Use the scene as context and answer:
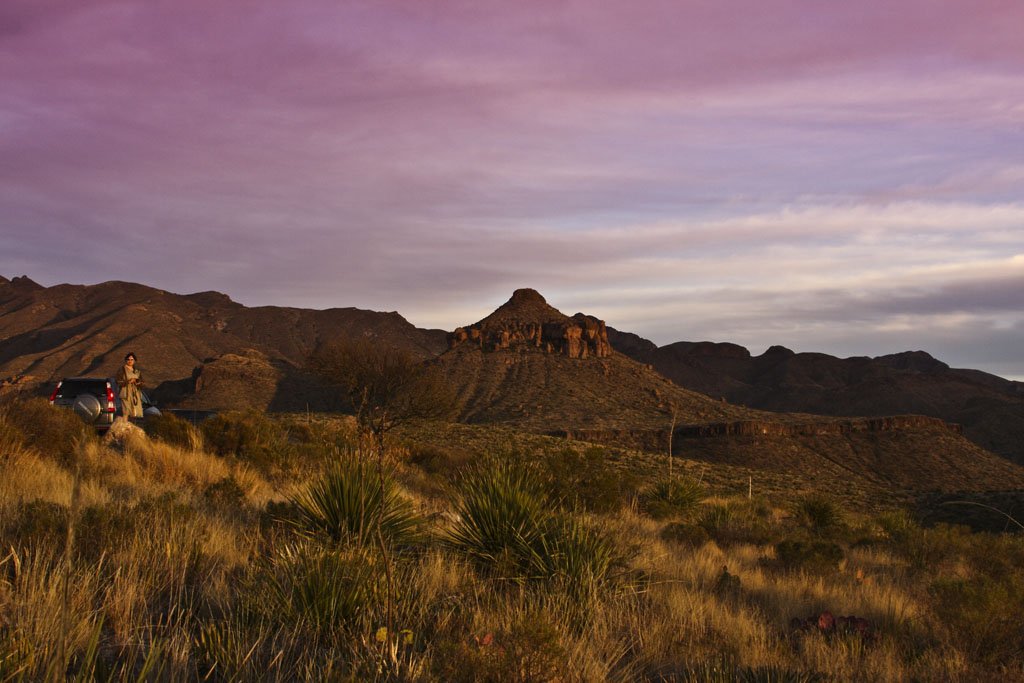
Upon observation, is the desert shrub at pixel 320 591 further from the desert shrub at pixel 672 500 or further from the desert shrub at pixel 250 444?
the desert shrub at pixel 672 500

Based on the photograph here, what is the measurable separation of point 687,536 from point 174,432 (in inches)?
429

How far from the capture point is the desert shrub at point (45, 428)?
10.8 meters

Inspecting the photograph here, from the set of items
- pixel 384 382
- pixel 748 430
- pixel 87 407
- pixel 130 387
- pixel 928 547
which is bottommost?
pixel 748 430

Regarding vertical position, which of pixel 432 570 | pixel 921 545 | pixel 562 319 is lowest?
pixel 921 545

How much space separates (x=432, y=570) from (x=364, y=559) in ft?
2.35

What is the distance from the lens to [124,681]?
3436 millimetres

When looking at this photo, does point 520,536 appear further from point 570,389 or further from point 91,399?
point 570,389

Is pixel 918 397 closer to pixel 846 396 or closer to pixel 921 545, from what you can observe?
pixel 846 396

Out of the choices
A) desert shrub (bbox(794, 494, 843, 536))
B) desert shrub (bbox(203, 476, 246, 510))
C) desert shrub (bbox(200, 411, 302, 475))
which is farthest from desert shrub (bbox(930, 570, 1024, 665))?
desert shrub (bbox(794, 494, 843, 536))

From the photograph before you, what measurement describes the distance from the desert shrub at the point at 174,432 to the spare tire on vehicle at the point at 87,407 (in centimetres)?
117

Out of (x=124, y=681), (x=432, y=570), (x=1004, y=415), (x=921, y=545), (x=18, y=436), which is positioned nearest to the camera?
(x=124, y=681)

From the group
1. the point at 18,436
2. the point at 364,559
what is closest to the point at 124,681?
the point at 364,559

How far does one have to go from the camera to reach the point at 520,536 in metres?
6.61

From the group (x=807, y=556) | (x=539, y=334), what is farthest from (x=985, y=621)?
(x=539, y=334)
